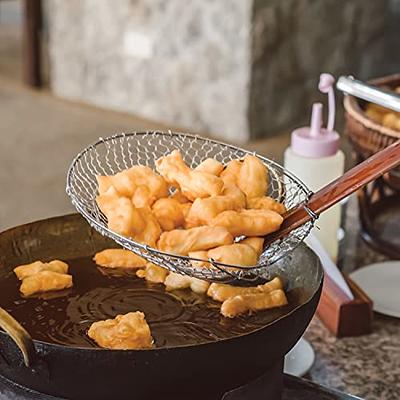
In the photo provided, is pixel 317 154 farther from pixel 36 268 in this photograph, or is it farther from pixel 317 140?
pixel 36 268

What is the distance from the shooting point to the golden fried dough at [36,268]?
1.01 meters

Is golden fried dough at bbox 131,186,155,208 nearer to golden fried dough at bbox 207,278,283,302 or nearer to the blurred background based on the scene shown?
golden fried dough at bbox 207,278,283,302

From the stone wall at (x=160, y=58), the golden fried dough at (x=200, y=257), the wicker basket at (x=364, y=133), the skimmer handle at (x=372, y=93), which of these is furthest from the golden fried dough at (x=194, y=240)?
the stone wall at (x=160, y=58)

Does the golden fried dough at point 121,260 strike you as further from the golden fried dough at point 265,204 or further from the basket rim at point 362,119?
the basket rim at point 362,119

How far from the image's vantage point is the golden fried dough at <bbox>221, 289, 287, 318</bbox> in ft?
3.16

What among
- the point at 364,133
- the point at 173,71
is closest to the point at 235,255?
the point at 364,133

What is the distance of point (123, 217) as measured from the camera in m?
0.94

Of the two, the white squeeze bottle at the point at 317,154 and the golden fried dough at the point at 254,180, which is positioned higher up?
the golden fried dough at the point at 254,180

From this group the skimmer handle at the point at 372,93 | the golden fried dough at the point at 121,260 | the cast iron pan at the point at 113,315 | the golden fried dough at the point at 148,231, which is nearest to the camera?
the cast iron pan at the point at 113,315

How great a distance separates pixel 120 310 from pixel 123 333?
94 mm

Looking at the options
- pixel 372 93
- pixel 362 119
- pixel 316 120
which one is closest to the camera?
pixel 372 93

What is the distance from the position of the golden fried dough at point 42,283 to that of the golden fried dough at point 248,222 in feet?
0.59

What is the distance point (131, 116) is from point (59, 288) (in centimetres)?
333

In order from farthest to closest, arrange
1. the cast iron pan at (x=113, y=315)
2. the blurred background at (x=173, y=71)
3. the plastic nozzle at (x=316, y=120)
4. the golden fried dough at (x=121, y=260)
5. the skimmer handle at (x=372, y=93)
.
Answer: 1. the blurred background at (x=173, y=71)
2. the plastic nozzle at (x=316, y=120)
3. the skimmer handle at (x=372, y=93)
4. the golden fried dough at (x=121, y=260)
5. the cast iron pan at (x=113, y=315)
